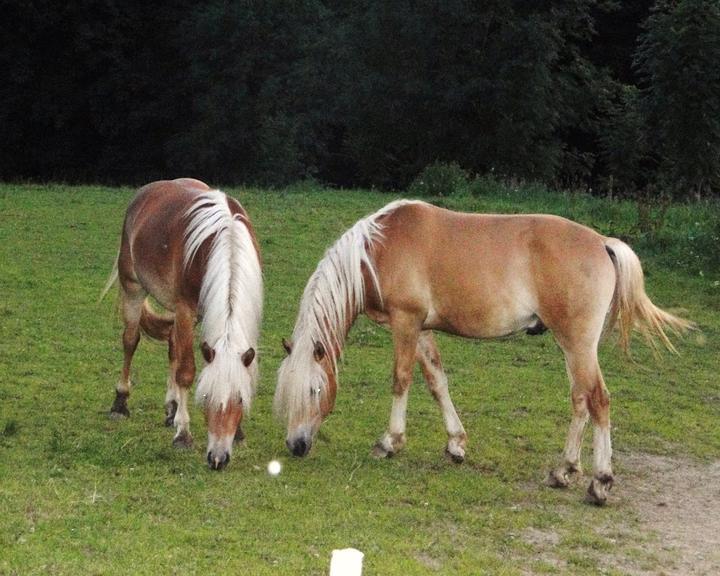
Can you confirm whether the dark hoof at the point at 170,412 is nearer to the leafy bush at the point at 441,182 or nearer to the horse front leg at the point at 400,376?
the horse front leg at the point at 400,376

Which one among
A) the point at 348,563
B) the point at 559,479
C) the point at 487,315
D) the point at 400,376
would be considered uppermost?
the point at 348,563

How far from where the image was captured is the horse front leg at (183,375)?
7301 mm

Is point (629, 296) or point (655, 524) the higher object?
point (629, 296)

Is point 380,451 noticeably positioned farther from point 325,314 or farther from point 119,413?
point 119,413

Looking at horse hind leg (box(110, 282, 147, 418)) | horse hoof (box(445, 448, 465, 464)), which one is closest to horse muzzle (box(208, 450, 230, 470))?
horse hoof (box(445, 448, 465, 464))

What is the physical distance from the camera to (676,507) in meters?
6.76

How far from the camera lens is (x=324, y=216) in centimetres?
1800

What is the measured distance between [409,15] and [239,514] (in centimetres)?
3116

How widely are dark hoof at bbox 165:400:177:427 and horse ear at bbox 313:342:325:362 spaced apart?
1.52m

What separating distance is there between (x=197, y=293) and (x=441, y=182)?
15.3 m

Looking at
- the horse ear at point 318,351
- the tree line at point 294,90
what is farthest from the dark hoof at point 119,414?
the tree line at point 294,90

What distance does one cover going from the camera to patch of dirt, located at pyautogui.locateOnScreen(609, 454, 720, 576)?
18.8ft

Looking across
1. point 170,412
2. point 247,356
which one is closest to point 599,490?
point 247,356

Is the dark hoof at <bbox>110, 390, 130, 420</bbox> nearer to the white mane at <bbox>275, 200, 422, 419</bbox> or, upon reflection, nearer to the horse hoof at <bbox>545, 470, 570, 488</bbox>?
the white mane at <bbox>275, 200, 422, 419</bbox>
